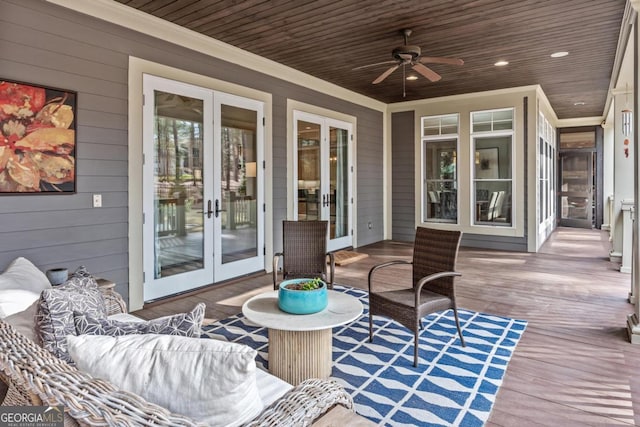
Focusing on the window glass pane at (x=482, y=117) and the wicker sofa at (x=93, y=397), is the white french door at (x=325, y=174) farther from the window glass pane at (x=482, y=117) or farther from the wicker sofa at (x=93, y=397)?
the wicker sofa at (x=93, y=397)

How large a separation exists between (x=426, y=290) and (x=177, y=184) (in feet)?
10.1

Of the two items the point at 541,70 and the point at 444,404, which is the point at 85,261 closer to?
the point at 444,404

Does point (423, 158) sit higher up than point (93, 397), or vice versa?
point (423, 158)

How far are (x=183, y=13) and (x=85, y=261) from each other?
274 centimetres

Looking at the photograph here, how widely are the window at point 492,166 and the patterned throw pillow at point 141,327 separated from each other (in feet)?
25.1

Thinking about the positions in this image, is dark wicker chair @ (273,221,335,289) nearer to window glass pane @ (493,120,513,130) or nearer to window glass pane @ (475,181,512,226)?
window glass pane @ (475,181,512,226)

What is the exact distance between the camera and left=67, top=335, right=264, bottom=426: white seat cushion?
1.12 metres

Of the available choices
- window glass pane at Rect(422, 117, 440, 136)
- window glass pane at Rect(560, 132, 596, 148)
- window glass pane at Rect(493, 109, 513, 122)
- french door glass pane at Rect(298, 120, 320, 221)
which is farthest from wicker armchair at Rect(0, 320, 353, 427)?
window glass pane at Rect(560, 132, 596, 148)

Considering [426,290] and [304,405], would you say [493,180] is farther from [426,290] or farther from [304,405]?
[304,405]

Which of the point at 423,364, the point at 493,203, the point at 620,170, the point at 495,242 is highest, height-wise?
the point at 620,170

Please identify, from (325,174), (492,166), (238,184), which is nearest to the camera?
(238,184)

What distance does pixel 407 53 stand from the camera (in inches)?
189

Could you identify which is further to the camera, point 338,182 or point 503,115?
point 503,115

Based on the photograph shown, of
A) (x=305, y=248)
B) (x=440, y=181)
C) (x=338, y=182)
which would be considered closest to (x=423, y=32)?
(x=305, y=248)
